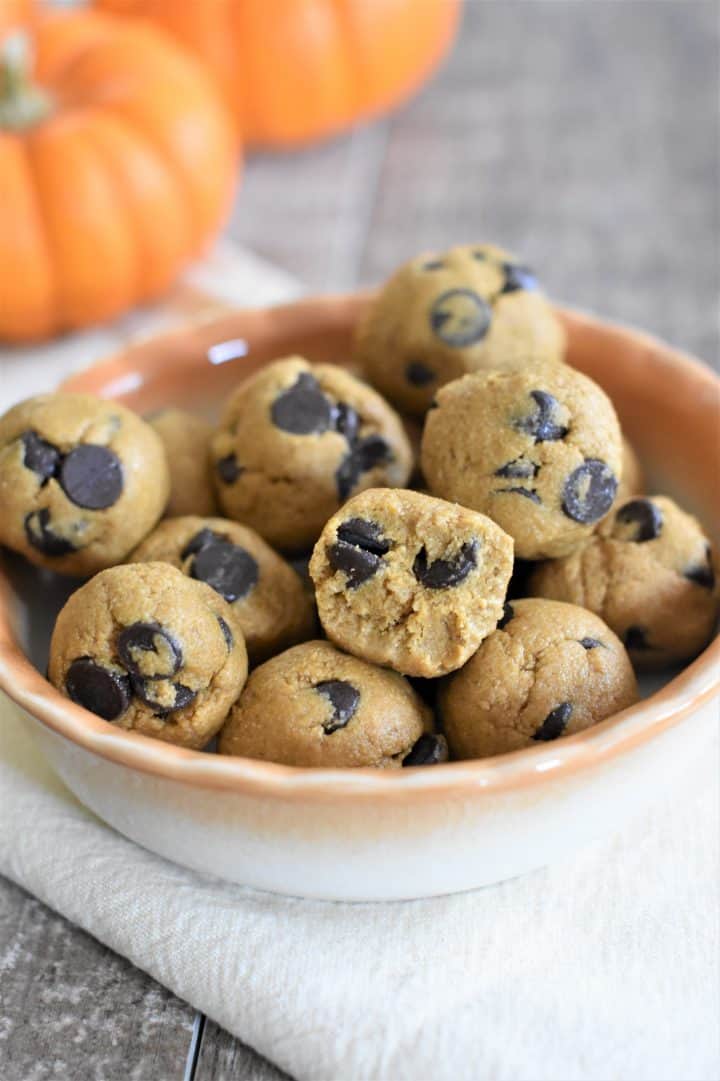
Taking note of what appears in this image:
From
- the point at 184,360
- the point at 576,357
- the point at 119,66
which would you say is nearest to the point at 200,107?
the point at 119,66

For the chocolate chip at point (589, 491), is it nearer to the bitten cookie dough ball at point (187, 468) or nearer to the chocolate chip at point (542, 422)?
the chocolate chip at point (542, 422)

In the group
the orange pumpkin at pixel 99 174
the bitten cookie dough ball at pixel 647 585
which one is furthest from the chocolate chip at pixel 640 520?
the orange pumpkin at pixel 99 174

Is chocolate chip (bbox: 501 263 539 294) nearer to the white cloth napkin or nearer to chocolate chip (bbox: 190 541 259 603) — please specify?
chocolate chip (bbox: 190 541 259 603)

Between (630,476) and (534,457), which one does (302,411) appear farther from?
(630,476)

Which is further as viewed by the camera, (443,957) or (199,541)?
(199,541)

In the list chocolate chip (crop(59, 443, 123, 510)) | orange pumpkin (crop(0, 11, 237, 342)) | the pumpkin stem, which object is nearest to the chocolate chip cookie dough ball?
chocolate chip (crop(59, 443, 123, 510))

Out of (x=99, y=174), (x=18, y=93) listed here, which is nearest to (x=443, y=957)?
(x=99, y=174)
